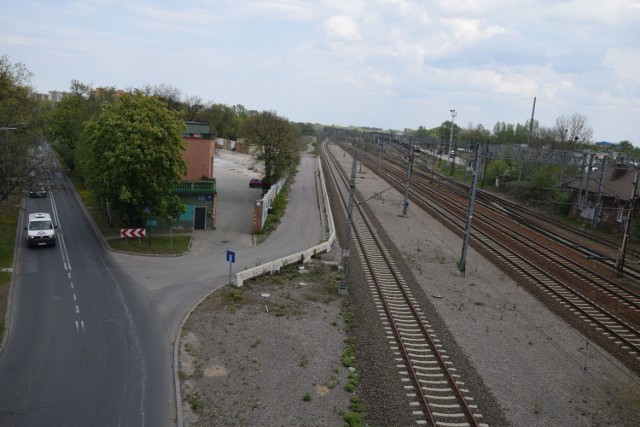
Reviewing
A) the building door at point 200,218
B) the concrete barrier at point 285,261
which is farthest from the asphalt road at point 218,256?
the concrete barrier at point 285,261

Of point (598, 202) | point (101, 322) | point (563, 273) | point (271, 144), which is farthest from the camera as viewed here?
point (271, 144)

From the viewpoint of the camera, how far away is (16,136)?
39.5m

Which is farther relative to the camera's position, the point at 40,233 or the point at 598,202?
the point at 598,202

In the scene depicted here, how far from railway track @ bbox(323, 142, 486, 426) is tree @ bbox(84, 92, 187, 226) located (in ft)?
41.1

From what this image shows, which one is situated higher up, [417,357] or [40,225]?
[40,225]

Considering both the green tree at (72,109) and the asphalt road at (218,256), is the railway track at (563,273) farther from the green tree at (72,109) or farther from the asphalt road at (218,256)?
the green tree at (72,109)

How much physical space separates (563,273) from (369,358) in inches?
616

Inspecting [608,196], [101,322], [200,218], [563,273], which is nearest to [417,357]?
[101,322]

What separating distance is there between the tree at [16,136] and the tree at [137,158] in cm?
428

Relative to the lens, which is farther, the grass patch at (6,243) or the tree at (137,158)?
the tree at (137,158)

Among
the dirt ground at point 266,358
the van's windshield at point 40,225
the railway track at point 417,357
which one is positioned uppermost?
the van's windshield at point 40,225

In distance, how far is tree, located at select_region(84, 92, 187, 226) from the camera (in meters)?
28.7

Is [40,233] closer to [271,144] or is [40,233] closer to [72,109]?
[271,144]

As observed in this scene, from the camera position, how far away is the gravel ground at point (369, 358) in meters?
13.5
